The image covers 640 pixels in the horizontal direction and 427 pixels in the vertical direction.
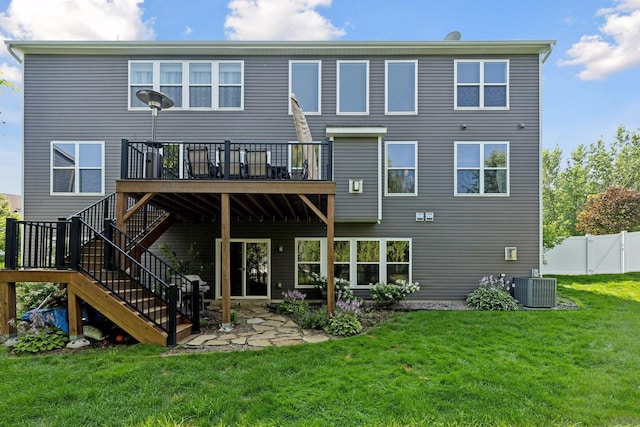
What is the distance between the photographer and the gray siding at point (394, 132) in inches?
354

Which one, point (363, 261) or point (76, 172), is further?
point (363, 261)

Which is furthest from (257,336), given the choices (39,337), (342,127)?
(342,127)

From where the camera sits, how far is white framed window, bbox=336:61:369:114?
360 inches

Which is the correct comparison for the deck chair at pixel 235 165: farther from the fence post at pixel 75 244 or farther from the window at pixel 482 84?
the window at pixel 482 84

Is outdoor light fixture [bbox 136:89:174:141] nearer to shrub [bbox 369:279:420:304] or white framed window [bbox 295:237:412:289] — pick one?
white framed window [bbox 295:237:412:289]

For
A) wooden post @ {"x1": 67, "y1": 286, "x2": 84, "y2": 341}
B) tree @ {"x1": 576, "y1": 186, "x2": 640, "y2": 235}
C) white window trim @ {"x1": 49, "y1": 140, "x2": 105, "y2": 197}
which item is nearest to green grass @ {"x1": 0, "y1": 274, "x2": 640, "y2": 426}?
wooden post @ {"x1": 67, "y1": 286, "x2": 84, "y2": 341}

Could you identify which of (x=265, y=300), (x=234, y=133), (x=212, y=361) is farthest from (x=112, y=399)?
(x=234, y=133)

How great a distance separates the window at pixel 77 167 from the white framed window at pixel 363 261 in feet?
20.3

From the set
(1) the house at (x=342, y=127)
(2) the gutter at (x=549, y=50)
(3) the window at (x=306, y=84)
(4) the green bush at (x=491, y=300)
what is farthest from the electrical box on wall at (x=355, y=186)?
(2) the gutter at (x=549, y=50)

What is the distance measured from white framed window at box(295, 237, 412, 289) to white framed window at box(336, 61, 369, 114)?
3.88m

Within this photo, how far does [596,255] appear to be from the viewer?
12133mm

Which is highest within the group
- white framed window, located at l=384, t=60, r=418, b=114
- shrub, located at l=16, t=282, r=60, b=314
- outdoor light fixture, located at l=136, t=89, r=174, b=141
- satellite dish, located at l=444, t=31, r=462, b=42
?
satellite dish, located at l=444, t=31, r=462, b=42

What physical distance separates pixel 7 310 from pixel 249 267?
16.6ft

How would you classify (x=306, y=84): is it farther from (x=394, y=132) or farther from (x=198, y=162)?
(x=198, y=162)
